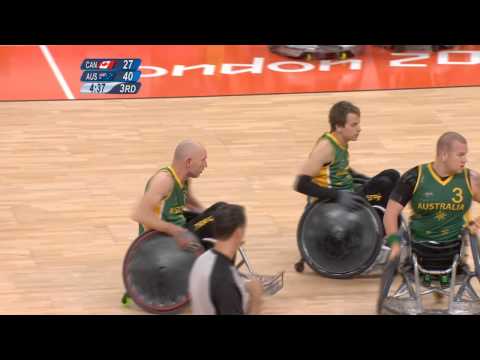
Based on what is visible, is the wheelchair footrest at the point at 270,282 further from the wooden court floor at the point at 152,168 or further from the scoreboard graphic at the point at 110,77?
the scoreboard graphic at the point at 110,77

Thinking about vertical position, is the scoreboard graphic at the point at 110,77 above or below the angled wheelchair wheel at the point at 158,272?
above

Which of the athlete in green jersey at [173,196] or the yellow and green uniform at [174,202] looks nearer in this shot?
the athlete in green jersey at [173,196]

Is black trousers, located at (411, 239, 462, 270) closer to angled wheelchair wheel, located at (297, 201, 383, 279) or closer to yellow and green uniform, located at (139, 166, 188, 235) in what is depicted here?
angled wheelchair wheel, located at (297, 201, 383, 279)

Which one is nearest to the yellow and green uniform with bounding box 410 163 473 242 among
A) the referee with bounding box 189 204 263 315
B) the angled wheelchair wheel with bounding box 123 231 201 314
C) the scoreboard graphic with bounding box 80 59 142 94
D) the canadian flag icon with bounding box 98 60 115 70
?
the angled wheelchair wheel with bounding box 123 231 201 314

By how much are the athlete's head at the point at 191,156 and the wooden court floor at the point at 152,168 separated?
114 cm

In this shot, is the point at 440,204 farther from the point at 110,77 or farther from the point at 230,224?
the point at 110,77

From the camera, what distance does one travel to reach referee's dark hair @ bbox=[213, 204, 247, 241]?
6508 millimetres

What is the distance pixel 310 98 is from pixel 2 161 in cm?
341

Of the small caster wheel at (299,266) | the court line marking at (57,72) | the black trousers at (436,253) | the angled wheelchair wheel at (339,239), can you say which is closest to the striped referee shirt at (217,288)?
the black trousers at (436,253)

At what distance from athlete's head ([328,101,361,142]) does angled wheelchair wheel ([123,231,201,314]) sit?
145 cm

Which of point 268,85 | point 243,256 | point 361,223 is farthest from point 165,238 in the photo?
point 268,85

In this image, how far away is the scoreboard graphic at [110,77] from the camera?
13.2 meters

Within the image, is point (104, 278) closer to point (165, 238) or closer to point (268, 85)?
point (165, 238)

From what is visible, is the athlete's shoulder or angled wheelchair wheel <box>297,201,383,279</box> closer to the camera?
the athlete's shoulder
